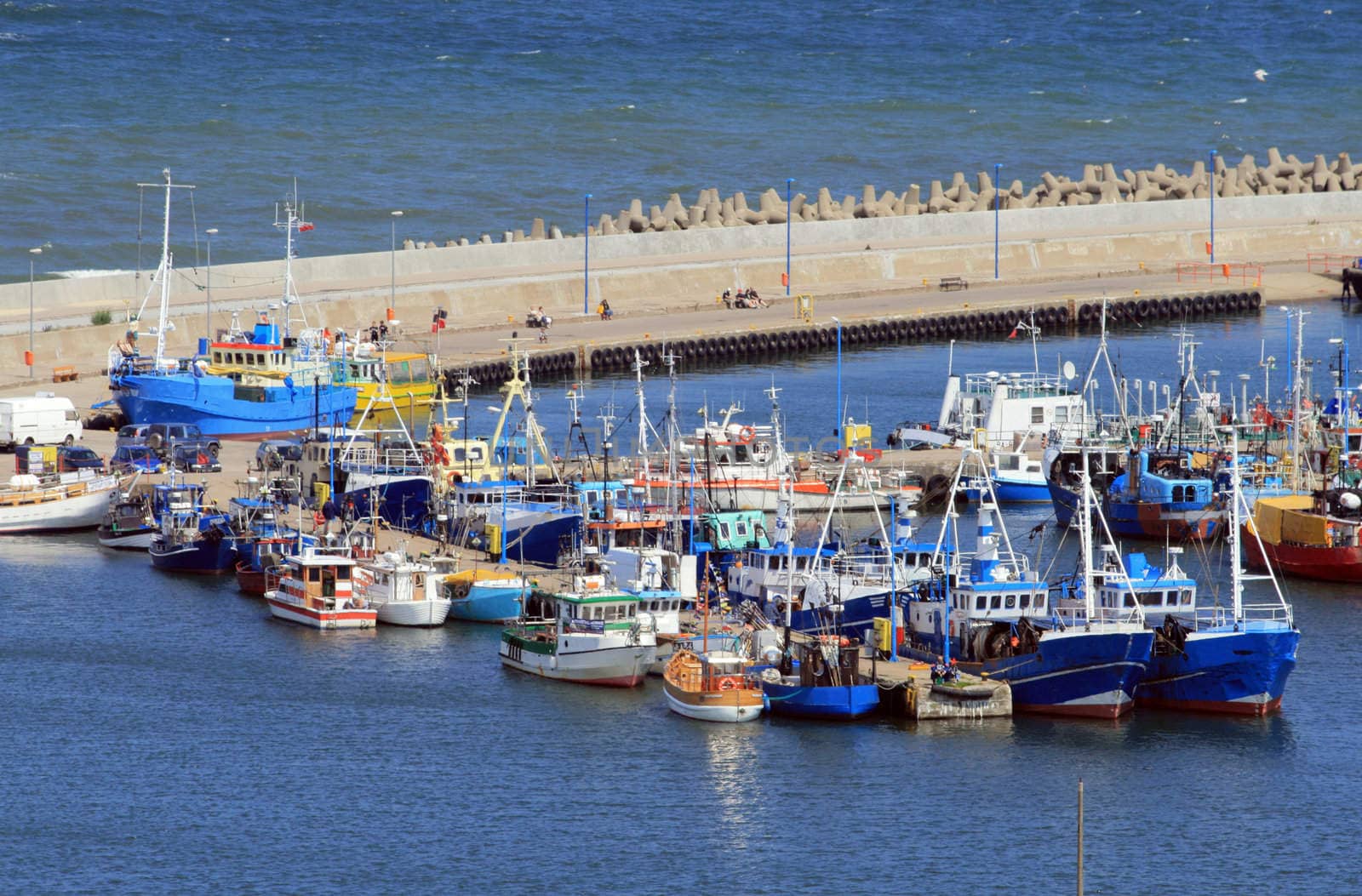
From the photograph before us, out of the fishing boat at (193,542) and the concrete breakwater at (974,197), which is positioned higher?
the concrete breakwater at (974,197)

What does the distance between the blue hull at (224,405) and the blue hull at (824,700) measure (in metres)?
33.4

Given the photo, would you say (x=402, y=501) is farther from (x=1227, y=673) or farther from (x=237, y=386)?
(x=1227, y=673)

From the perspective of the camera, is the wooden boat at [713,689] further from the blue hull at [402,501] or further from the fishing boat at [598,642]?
the blue hull at [402,501]

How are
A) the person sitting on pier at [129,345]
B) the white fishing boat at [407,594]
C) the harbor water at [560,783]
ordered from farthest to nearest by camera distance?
the person sitting on pier at [129,345], the white fishing boat at [407,594], the harbor water at [560,783]

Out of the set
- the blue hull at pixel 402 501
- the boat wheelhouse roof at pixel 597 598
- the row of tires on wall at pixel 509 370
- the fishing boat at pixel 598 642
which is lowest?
the fishing boat at pixel 598 642

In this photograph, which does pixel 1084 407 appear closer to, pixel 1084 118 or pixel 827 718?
pixel 827 718

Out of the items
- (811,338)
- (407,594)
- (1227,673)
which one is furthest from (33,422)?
(1227,673)

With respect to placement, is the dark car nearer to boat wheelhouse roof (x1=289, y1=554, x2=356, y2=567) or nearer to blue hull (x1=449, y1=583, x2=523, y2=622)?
boat wheelhouse roof (x1=289, y1=554, x2=356, y2=567)

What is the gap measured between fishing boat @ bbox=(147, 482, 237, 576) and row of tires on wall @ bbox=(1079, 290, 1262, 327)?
5179 cm

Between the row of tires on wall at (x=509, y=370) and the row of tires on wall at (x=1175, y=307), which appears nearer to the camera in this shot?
the row of tires on wall at (x=509, y=370)

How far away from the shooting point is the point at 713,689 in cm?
5053

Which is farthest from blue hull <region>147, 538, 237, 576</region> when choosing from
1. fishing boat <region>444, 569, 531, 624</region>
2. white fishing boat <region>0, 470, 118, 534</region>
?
fishing boat <region>444, 569, 531, 624</region>

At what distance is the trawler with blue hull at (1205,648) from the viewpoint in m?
50.8

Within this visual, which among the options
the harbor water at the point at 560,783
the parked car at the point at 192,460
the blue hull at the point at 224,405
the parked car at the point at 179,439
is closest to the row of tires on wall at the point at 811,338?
the blue hull at the point at 224,405
